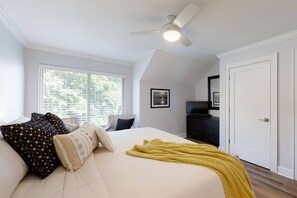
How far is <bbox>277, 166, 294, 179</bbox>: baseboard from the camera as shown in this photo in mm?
2359

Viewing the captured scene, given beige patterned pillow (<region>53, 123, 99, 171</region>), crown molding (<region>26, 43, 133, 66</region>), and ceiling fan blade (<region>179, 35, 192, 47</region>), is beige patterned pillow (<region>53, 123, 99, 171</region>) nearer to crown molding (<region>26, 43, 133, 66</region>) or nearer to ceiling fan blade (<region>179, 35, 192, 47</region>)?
ceiling fan blade (<region>179, 35, 192, 47</region>)

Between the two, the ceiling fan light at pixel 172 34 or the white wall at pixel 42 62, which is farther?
the white wall at pixel 42 62

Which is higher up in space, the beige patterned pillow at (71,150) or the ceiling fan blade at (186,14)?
the ceiling fan blade at (186,14)

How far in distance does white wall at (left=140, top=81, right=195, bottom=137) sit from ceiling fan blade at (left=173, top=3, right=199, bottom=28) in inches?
92.8

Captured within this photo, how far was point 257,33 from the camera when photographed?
2404 mm

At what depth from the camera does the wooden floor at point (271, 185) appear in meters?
1.97

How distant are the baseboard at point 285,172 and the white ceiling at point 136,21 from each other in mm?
2187

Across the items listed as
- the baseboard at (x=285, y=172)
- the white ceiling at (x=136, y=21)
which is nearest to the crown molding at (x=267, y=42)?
the white ceiling at (x=136, y=21)

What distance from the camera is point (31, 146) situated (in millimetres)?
1006

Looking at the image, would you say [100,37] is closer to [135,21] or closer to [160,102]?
[135,21]

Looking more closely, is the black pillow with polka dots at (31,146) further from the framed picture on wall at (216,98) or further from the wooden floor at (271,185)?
the framed picture on wall at (216,98)

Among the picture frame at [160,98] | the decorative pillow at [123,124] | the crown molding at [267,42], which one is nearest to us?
the crown molding at [267,42]

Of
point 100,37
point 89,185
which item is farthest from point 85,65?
point 89,185

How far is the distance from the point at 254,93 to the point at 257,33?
1.10 meters
